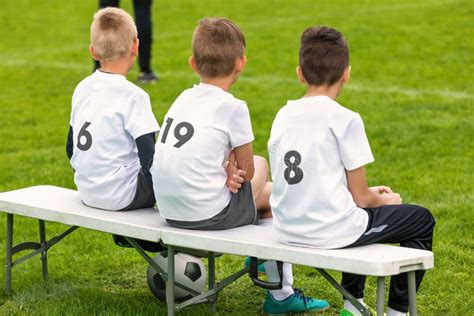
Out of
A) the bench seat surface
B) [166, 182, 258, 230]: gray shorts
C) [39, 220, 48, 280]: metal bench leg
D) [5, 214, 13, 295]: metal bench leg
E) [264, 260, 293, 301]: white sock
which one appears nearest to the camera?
the bench seat surface

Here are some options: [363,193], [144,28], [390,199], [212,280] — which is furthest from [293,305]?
[144,28]

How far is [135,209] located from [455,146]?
13.7ft

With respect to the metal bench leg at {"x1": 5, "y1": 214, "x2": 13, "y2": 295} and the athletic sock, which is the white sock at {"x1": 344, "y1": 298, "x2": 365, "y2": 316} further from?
the metal bench leg at {"x1": 5, "y1": 214, "x2": 13, "y2": 295}

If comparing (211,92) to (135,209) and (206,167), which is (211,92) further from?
(135,209)

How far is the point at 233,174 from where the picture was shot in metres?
4.54

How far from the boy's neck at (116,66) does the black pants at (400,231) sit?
157 centimetres

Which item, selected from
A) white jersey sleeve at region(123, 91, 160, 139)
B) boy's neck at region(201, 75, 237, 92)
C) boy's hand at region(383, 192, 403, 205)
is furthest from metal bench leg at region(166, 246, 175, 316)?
boy's hand at region(383, 192, 403, 205)

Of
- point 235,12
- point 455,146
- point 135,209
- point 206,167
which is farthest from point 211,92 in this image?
point 235,12

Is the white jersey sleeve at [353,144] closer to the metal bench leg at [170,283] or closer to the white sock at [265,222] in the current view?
the white sock at [265,222]

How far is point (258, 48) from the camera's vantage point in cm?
1313

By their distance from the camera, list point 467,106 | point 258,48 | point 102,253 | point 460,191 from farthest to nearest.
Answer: point 258,48, point 467,106, point 460,191, point 102,253

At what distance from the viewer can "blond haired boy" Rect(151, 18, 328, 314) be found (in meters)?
4.44

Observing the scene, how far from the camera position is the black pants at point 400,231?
13.8 ft

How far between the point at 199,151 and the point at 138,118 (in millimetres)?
511
